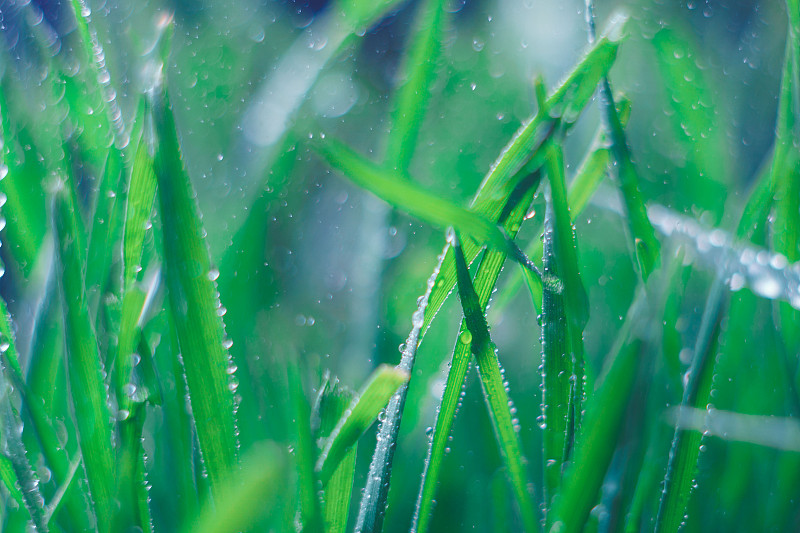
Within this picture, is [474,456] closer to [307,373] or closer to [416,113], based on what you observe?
[307,373]

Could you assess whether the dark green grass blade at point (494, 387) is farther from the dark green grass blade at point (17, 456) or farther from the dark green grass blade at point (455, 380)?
the dark green grass blade at point (17, 456)

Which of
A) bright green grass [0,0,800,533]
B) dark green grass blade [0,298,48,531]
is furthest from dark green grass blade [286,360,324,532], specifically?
dark green grass blade [0,298,48,531]

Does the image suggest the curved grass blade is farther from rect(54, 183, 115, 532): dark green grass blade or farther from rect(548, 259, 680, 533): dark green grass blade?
rect(54, 183, 115, 532): dark green grass blade

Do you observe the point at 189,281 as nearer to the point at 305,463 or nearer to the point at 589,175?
the point at 305,463

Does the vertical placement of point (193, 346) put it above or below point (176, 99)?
below

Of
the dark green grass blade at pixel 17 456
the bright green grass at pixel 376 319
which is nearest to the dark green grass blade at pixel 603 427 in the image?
the bright green grass at pixel 376 319

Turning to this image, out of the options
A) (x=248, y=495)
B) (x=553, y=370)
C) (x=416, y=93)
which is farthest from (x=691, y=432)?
(x=416, y=93)

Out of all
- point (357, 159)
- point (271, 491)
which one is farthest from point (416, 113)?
point (271, 491)
